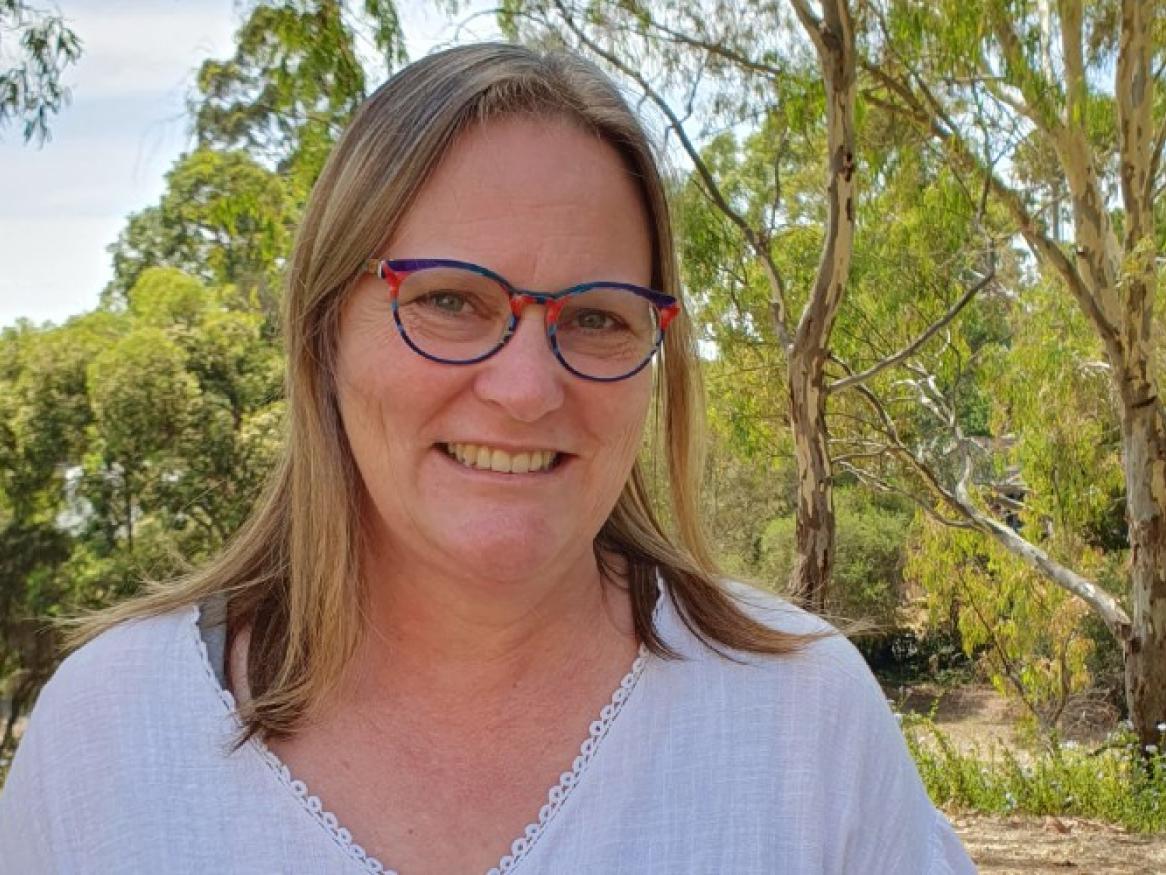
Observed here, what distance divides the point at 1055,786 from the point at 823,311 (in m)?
3.18

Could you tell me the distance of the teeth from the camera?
4.07 feet

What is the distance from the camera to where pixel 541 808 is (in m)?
1.29

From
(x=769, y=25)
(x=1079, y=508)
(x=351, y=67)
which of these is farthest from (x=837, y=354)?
(x=351, y=67)

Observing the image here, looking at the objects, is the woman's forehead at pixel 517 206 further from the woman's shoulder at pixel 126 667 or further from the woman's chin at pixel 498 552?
the woman's shoulder at pixel 126 667

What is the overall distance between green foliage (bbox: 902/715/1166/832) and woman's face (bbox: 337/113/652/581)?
21.0ft

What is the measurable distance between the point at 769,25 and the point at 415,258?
954cm

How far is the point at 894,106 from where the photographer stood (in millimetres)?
10359

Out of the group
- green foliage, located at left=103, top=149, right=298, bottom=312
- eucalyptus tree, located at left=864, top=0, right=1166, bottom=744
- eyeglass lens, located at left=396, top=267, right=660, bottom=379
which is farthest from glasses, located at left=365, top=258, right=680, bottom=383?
eucalyptus tree, located at left=864, top=0, right=1166, bottom=744

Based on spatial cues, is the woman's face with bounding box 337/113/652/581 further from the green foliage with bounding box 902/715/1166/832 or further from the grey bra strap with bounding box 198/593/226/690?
the green foliage with bounding box 902/715/1166/832

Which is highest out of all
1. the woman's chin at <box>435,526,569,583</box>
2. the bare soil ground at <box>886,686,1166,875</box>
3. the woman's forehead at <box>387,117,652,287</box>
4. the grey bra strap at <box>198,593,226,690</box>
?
the woman's forehead at <box>387,117,652,287</box>

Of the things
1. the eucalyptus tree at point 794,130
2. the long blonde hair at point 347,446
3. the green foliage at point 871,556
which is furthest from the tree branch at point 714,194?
the green foliage at point 871,556

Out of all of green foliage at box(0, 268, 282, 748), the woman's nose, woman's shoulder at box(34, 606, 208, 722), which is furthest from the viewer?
green foliage at box(0, 268, 282, 748)

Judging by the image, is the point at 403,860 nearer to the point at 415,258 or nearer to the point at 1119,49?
the point at 415,258

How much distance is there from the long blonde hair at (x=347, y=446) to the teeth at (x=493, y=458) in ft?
0.59
